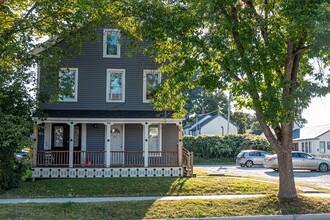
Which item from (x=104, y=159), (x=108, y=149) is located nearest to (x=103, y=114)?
(x=108, y=149)

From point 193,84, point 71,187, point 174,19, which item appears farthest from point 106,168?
point 174,19

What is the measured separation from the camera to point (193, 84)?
42.3ft

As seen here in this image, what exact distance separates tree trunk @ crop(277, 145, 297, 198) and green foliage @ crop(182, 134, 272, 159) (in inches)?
936

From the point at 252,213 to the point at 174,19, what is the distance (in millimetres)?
6636

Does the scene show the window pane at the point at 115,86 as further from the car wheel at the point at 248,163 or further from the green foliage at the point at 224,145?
the green foliage at the point at 224,145

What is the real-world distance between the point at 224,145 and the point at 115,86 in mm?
18384

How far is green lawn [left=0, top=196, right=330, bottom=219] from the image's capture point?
1034 centimetres

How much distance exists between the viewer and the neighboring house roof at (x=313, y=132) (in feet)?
139

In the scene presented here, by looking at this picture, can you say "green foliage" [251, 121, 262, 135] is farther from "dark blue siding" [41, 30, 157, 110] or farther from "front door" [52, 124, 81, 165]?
"front door" [52, 124, 81, 165]

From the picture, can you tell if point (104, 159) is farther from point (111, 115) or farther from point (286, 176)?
point (286, 176)

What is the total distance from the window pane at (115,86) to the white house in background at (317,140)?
2964 cm

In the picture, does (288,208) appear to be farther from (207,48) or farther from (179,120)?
(179,120)

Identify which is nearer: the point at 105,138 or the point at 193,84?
the point at 193,84

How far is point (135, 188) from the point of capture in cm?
1507
